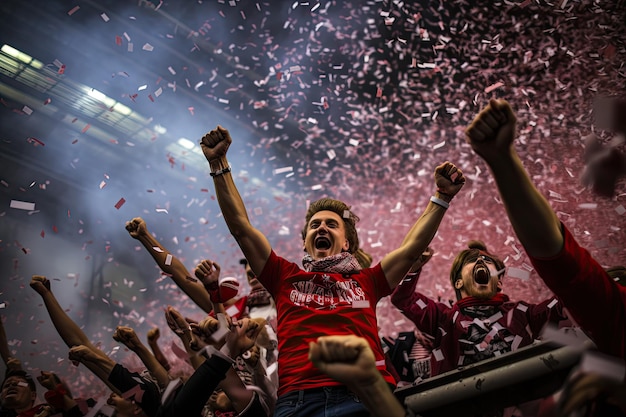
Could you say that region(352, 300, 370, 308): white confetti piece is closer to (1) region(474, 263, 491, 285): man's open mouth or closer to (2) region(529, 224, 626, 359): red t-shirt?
(2) region(529, 224, 626, 359): red t-shirt

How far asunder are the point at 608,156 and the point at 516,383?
2.12 ft

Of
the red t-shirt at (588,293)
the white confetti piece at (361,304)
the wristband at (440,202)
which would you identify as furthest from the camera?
the wristband at (440,202)

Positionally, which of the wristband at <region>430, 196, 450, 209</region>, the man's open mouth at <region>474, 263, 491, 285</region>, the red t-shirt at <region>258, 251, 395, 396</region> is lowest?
the red t-shirt at <region>258, 251, 395, 396</region>

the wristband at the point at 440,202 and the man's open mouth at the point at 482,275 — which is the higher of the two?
the man's open mouth at the point at 482,275

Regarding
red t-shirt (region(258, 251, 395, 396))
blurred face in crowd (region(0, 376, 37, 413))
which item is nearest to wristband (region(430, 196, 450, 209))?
red t-shirt (region(258, 251, 395, 396))

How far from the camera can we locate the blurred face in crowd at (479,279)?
11.2 feet

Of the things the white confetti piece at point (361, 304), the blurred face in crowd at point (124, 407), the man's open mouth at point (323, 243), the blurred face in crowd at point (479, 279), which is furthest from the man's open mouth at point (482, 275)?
the blurred face in crowd at point (124, 407)

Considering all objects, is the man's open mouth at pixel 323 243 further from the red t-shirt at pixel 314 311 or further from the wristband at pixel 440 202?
the wristband at pixel 440 202

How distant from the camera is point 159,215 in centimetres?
1131

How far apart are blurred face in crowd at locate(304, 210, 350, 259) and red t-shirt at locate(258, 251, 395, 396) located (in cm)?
27

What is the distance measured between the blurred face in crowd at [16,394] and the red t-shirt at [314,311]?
9.15 feet

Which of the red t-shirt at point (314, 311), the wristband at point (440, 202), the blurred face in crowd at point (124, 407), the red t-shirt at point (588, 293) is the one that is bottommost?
the blurred face in crowd at point (124, 407)

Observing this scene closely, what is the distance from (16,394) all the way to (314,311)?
3.03 metres

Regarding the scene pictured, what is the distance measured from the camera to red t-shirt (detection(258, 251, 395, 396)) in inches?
85.8
